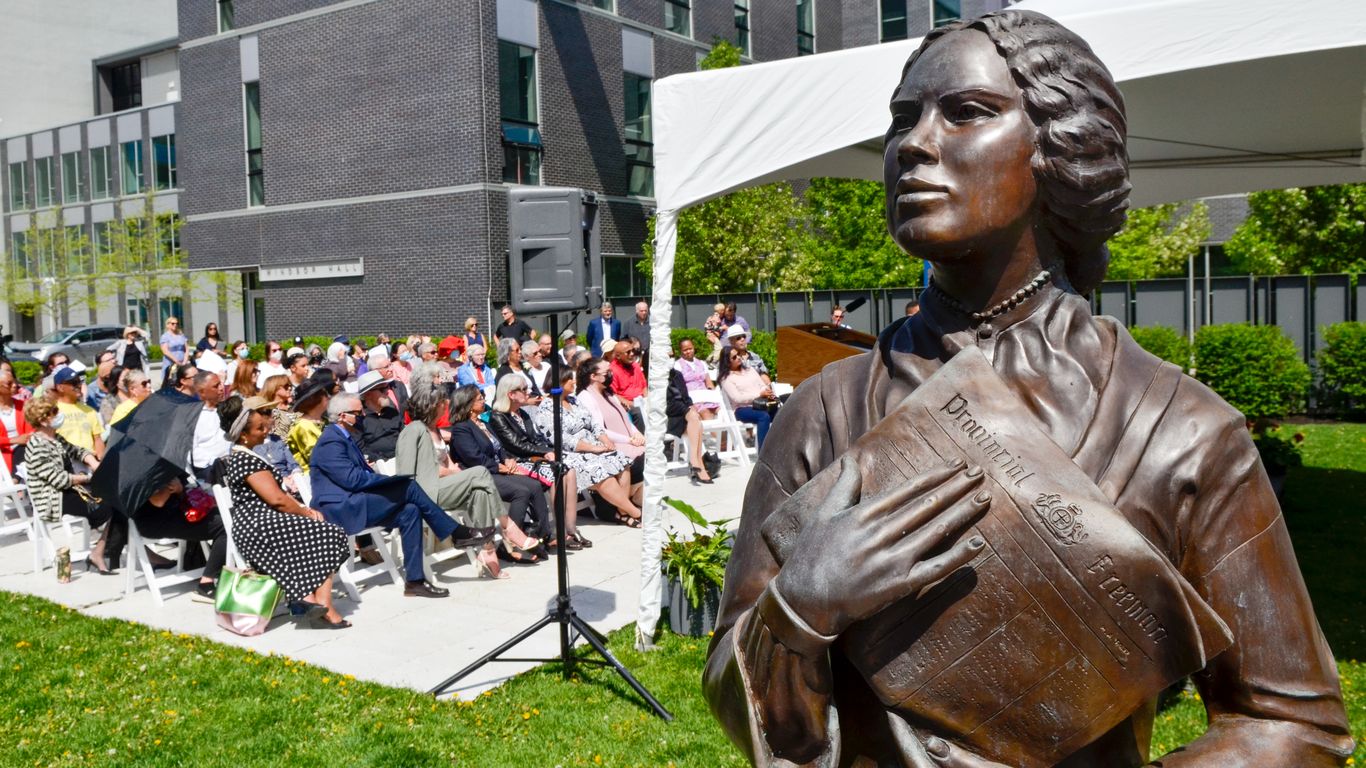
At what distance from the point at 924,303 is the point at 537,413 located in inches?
370

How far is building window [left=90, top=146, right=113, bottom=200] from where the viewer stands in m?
41.9

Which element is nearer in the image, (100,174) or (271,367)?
(271,367)

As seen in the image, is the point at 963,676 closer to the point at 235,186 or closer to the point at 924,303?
the point at 924,303

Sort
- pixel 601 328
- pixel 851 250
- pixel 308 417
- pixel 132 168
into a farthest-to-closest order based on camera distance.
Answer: pixel 132 168 → pixel 851 250 → pixel 601 328 → pixel 308 417

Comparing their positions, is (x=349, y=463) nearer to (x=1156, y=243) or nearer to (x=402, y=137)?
(x=402, y=137)

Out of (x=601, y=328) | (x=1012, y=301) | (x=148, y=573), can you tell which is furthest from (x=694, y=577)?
(x=601, y=328)

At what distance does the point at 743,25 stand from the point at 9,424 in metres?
27.0

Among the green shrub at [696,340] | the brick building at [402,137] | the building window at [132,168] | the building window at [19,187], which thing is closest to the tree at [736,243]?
the brick building at [402,137]

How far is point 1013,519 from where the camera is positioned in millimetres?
1205

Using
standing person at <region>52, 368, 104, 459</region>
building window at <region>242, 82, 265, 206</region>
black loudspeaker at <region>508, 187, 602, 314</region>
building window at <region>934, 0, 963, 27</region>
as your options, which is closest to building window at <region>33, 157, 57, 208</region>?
building window at <region>242, 82, 265, 206</region>

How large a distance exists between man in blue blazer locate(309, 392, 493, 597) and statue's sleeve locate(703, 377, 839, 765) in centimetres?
711

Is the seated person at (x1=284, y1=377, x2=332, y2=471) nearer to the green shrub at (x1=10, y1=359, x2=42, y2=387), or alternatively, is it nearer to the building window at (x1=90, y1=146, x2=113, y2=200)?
the green shrub at (x1=10, y1=359, x2=42, y2=387)

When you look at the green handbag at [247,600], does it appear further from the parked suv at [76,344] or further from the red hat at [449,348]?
the parked suv at [76,344]

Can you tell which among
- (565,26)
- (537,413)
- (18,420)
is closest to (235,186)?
(565,26)
